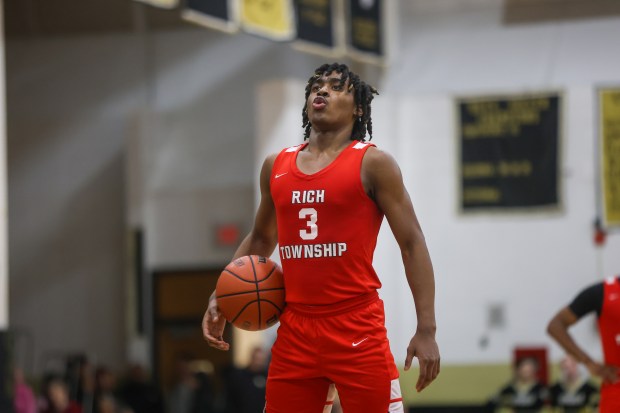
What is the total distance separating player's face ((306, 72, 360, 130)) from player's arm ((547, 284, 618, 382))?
2343 mm

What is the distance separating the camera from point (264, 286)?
5.27 m

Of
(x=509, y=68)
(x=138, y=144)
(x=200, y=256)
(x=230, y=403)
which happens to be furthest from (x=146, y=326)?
(x=509, y=68)

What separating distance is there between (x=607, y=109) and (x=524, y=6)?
1.99 meters

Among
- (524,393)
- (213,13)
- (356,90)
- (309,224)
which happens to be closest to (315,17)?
(213,13)

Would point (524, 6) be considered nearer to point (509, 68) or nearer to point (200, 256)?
point (509, 68)

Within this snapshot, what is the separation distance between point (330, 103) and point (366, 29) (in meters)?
11.4

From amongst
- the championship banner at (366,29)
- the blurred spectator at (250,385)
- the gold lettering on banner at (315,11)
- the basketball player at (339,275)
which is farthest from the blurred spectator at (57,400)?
the basketball player at (339,275)

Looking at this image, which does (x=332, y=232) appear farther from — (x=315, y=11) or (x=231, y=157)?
(x=231, y=157)

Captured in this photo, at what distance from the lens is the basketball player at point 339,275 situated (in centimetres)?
497

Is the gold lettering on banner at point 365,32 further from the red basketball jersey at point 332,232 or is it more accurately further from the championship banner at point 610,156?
the red basketball jersey at point 332,232

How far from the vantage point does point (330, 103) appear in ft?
16.9

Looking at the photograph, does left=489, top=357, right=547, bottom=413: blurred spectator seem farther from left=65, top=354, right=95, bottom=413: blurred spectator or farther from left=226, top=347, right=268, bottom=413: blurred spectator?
left=65, top=354, right=95, bottom=413: blurred spectator

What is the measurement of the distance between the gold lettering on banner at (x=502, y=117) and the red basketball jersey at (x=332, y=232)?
12.1 meters

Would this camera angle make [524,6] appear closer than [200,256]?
Yes
